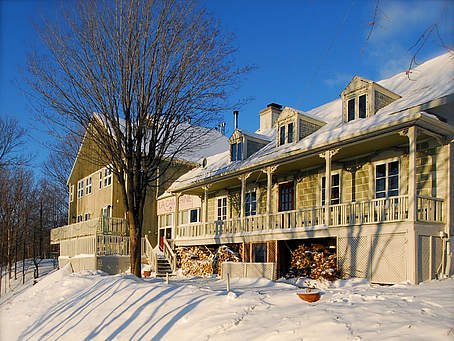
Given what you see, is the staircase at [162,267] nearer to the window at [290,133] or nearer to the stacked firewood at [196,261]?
the stacked firewood at [196,261]

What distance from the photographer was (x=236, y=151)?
75.2 ft

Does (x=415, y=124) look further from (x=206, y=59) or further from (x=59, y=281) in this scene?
(x=59, y=281)

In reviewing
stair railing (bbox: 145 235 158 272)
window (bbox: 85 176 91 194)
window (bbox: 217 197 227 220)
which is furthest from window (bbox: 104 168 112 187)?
window (bbox: 217 197 227 220)

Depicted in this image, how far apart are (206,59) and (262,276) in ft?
24.3

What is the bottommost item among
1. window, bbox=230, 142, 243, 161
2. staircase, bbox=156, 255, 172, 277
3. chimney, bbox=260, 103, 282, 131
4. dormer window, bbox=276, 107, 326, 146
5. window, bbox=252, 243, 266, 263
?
staircase, bbox=156, 255, 172, 277

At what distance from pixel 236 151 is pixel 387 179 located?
9008mm

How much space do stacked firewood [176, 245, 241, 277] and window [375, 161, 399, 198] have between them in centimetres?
645

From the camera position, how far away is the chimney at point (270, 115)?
88.6 feet

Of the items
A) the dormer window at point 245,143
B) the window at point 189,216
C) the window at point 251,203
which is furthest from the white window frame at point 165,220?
the dormer window at point 245,143

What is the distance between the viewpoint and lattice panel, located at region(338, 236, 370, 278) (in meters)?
13.6

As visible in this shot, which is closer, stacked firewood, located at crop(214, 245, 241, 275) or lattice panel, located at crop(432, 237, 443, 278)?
lattice panel, located at crop(432, 237, 443, 278)

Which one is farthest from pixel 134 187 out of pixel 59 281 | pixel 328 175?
pixel 328 175

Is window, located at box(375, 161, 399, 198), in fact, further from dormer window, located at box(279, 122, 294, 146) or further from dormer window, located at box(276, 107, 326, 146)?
dormer window, located at box(279, 122, 294, 146)

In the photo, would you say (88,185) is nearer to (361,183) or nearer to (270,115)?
(270,115)
